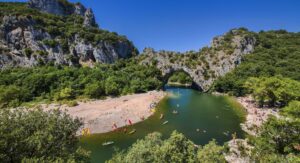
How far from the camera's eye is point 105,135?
42500 millimetres

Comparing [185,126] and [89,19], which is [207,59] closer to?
[185,126]

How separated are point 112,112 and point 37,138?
3967 cm

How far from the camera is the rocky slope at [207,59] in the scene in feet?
353

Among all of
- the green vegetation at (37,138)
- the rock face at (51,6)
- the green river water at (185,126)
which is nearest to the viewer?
the green vegetation at (37,138)

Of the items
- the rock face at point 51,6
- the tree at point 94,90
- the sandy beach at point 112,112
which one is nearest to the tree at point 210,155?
the sandy beach at point 112,112

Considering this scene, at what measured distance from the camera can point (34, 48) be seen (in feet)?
362

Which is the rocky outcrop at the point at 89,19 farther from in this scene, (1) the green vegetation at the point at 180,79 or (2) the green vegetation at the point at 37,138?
(2) the green vegetation at the point at 37,138

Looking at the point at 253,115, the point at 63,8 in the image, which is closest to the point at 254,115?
the point at 253,115

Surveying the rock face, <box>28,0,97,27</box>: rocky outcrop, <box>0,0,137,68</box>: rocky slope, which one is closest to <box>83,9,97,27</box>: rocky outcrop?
<box>28,0,97,27</box>: rocky outcrop

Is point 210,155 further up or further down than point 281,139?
further up

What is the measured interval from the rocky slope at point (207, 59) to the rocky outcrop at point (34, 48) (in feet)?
105

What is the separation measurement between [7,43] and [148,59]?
7377cm

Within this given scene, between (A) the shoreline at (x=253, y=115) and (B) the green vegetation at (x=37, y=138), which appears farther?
(A) the shoreline at (x=253, y=115)

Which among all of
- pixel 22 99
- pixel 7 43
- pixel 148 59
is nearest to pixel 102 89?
pixel 22 99
